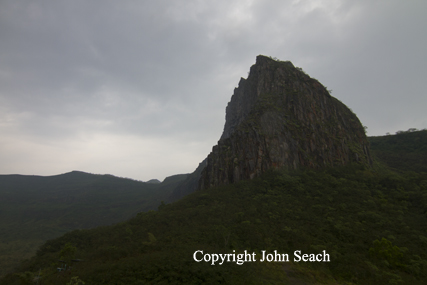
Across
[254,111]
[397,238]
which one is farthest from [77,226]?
[397,238]

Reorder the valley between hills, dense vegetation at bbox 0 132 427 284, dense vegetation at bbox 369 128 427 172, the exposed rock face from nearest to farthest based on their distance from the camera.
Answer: dense vegetation at bbox 0 132 427 284, the valley between hills, the exposed rock face, dense vegetation at bbox 369 128 427 172

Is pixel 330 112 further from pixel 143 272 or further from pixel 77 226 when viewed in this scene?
pixel 77 226

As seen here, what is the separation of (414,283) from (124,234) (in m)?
28.1

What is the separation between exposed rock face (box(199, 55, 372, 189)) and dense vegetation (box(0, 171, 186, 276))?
46946 millimetres

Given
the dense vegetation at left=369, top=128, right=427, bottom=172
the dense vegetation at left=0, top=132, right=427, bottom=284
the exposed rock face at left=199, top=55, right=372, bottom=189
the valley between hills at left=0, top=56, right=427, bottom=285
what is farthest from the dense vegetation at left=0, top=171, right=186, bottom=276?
the dense vegetation at left=369, top=128, right=427, bottom=172

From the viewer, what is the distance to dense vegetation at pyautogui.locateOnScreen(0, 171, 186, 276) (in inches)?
2373

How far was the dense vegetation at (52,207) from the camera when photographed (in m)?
60.3

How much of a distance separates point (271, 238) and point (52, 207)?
114402mm

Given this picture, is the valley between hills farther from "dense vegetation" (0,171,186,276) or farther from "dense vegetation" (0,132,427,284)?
"dense vegetation" (0,171,186,276)

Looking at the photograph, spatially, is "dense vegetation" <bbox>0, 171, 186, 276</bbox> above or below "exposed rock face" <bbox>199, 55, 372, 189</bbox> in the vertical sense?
below

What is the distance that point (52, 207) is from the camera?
96.4 metres

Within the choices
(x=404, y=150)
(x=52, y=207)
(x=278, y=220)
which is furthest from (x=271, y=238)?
(x=52, y=207)

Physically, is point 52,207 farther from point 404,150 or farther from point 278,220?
point 404,150

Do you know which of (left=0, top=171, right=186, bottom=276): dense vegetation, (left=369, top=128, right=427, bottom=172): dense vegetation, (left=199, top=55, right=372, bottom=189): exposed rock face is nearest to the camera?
(left=199, top=55, right=372, bottom=189): exposed rock face
